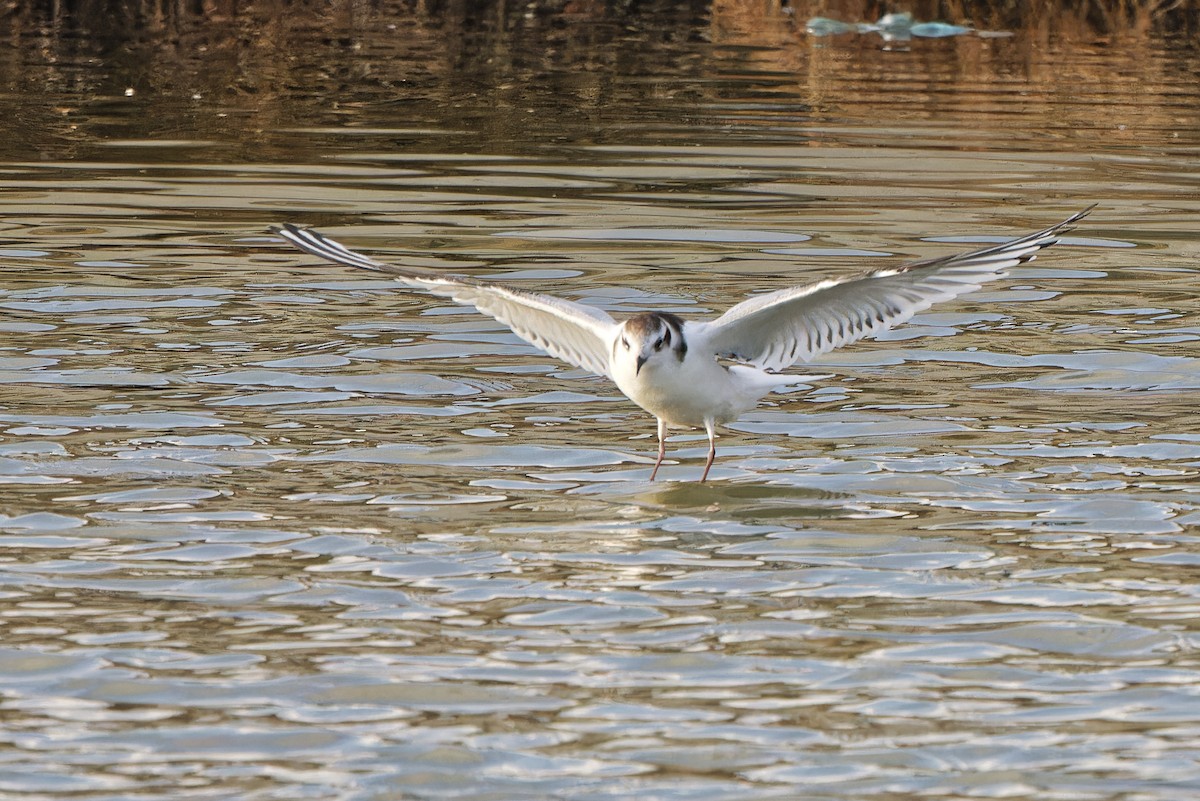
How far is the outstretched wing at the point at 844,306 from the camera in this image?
32.6ft

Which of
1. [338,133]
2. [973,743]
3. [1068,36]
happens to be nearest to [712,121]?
[338,133]

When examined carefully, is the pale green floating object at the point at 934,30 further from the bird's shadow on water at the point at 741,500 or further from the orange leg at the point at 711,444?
the bird's shadow on water at the point at 741,500

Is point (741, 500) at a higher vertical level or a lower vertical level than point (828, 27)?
lower

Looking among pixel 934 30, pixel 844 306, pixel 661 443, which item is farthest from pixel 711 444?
pixel 934 30

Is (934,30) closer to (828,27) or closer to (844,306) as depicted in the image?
(828,27)

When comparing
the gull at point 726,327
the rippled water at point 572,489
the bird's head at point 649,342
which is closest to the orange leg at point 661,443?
the gull at point 726,327

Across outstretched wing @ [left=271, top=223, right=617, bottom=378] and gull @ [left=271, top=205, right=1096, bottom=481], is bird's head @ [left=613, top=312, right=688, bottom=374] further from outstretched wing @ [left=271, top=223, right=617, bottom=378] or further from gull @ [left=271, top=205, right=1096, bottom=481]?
outstretched wing @ [left=271, top=223, right=617, bottom=378]

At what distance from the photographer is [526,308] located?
11.1 meters

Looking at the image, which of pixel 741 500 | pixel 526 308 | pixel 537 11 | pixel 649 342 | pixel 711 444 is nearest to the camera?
pixel 649 342

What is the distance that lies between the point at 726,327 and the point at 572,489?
3.77 ft

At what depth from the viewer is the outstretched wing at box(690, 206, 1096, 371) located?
9945 mm

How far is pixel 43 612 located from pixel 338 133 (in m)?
15.8

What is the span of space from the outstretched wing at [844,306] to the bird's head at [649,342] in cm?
22

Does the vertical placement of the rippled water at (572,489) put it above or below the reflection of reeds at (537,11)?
below
